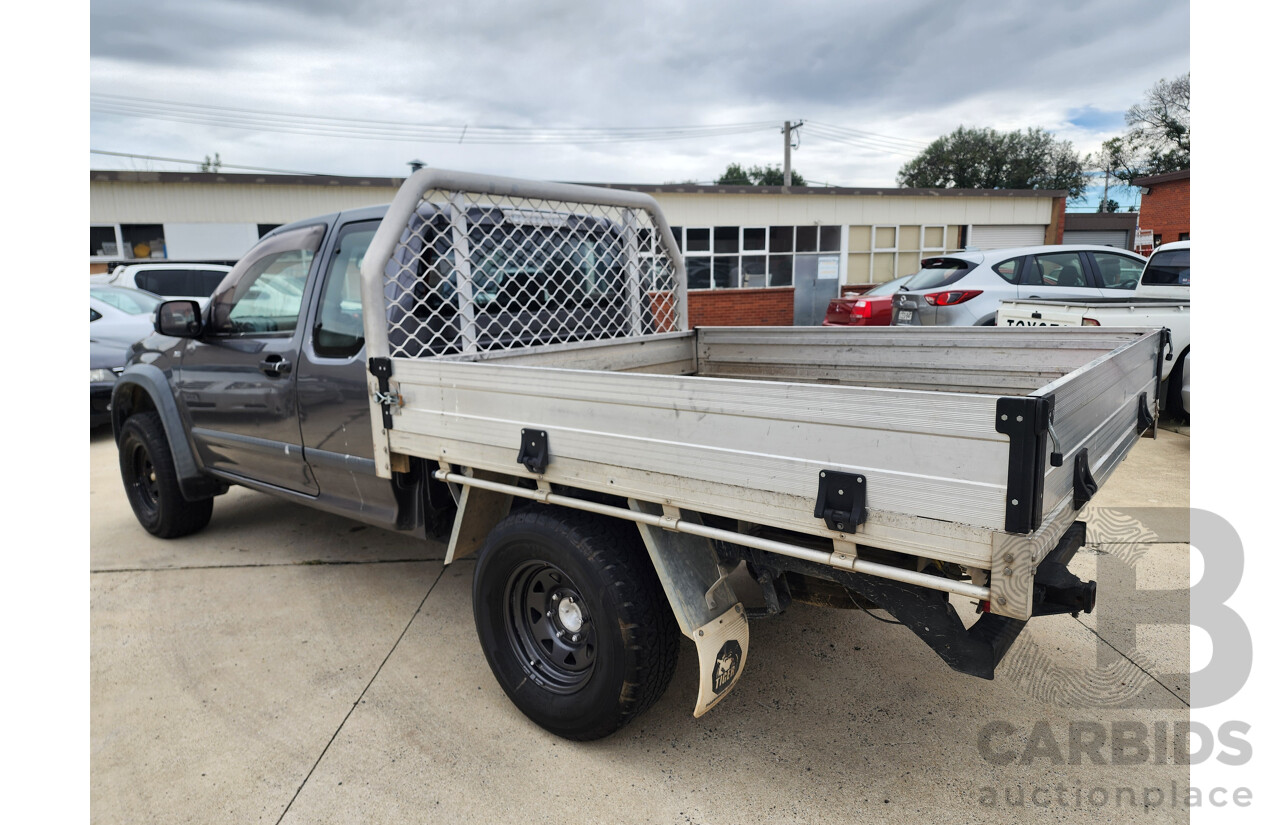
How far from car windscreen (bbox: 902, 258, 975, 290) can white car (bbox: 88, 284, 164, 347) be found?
881 centimetres

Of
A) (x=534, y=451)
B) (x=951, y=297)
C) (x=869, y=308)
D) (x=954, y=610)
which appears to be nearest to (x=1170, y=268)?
(x=951, y=297)

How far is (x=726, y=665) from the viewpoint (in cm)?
236

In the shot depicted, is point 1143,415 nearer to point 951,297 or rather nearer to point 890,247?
point 951,297

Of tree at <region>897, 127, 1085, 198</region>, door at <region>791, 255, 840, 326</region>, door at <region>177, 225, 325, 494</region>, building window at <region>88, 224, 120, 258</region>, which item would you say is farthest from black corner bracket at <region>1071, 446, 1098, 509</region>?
tree at <region>897, 127, 1085, 198</region>

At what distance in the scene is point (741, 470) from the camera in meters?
1.96

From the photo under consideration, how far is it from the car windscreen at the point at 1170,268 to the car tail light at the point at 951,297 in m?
1.65

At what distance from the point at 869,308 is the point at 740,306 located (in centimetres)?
401

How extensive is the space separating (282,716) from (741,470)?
220 centimetres

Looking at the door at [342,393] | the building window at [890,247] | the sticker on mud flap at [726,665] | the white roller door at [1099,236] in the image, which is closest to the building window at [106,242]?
the door at [342,393]

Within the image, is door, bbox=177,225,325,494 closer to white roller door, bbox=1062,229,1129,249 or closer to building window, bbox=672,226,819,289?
building window, bbox=672,226,819,289

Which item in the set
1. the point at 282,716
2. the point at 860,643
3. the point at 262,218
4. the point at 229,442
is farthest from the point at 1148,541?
the point at 262,218

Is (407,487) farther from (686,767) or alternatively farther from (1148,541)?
(1148,541)

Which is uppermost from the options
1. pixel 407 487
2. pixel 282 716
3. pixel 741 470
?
pixel 741 470

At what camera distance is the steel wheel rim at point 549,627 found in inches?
101
